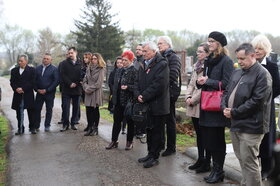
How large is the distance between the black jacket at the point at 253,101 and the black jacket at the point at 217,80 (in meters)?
0.61

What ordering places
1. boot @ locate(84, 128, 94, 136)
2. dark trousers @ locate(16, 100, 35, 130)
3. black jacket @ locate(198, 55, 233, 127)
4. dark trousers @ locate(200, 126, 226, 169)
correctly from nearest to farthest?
black jacket @ locate(198, 55, 233, 127), dark trousers @ locate(200, 126, 226, 169), boot @ locate(84, 128, 94, 136), dark trousers @ locate(16, 100, 35, 130)

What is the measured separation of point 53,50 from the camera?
1842 inches

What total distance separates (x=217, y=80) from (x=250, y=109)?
93cm

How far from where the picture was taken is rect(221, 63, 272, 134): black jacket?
3.56 metres

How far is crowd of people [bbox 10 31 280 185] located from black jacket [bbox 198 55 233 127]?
14 mm

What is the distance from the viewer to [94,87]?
7.34m

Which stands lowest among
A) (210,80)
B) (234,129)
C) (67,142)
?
(67,142)

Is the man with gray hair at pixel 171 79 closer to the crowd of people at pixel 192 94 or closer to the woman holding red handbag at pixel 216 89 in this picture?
the crowd of people at pixel 192 94

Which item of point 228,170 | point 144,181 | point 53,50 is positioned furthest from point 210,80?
point 53,50

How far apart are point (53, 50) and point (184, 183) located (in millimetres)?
45424

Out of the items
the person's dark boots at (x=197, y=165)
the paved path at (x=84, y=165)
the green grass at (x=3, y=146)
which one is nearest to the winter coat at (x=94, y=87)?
the paved path at (x=84, y=165)

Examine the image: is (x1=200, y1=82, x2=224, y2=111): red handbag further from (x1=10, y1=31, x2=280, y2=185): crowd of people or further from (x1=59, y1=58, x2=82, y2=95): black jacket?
(x1=59, y1=58, x2=82, y2=95): black jacket

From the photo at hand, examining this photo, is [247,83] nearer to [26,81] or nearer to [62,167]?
[62,167]

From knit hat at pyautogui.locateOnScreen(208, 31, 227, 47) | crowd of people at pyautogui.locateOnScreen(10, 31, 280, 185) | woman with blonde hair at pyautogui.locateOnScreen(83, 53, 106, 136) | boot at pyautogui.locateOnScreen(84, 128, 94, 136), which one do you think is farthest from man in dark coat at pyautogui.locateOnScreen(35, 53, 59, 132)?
knit hat at pyautogui.locateOnScreen(208, 31, 227, 47)
